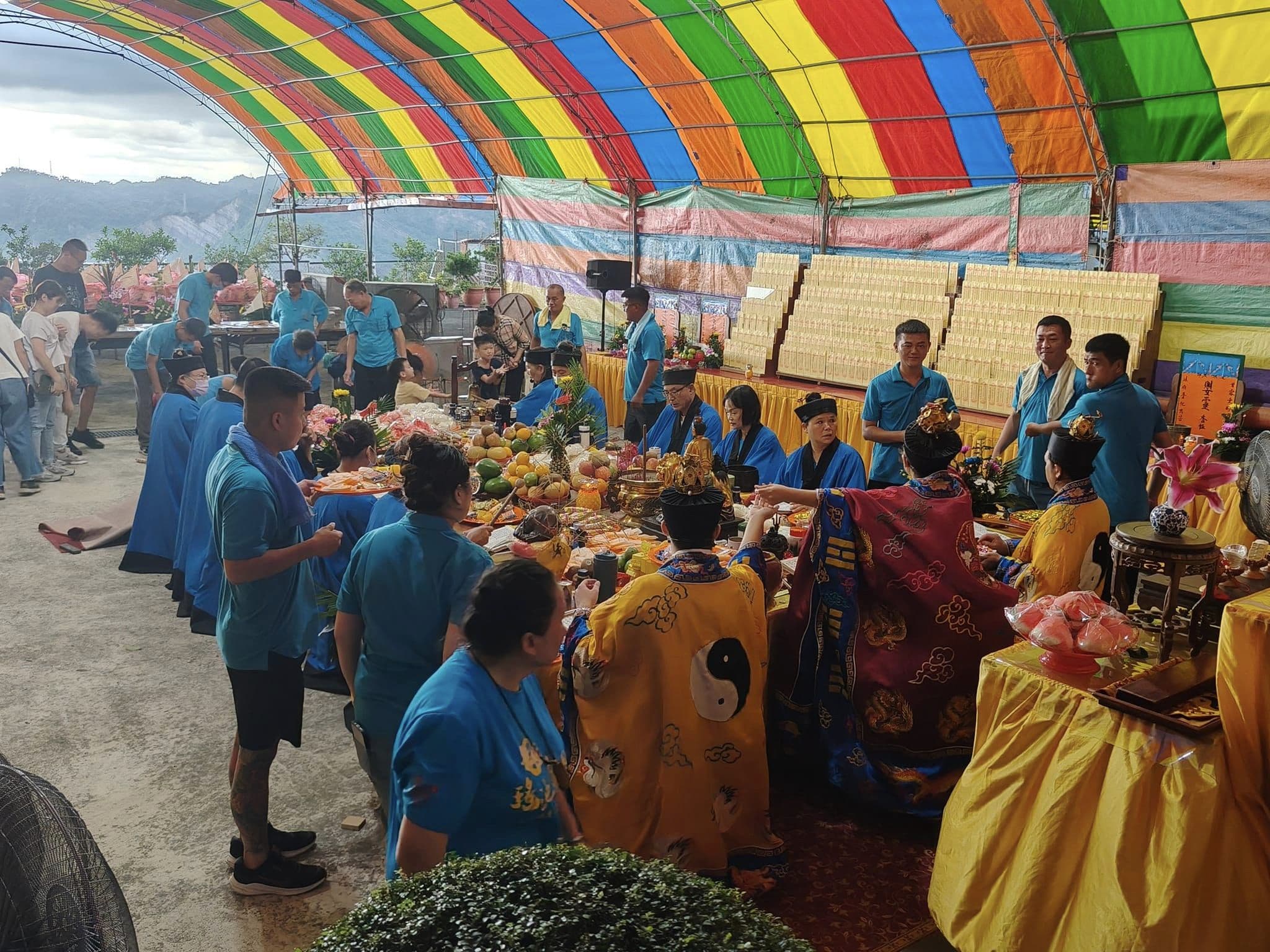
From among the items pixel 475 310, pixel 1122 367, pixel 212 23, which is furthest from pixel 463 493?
pixel 212 23

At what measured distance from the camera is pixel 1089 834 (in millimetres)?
2668

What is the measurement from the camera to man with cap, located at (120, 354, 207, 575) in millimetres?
6246

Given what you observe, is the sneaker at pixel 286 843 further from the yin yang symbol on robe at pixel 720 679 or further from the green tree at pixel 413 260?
the green tree at pixel 413 260

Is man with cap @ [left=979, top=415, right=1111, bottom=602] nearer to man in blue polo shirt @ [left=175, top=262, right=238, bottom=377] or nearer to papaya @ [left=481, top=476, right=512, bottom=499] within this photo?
papaya @ [left=481, top=476, right=512, bottom=499]

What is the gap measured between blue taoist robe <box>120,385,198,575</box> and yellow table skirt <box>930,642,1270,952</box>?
5.13 metres

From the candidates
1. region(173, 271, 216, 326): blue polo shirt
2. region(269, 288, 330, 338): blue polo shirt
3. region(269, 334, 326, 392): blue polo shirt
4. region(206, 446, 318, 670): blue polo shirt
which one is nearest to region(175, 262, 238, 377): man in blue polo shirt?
region(173, 271, 216, 326): blue polo shirt

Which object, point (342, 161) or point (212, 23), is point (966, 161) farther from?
point (342, 161)

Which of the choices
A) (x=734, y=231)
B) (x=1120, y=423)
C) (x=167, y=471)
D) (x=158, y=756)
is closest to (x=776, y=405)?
(x=734, y=231)

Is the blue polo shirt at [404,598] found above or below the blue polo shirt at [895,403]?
below

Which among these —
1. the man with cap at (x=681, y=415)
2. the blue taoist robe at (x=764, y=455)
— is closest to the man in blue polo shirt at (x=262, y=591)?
the blue taoist robe at (x=764, y=455)

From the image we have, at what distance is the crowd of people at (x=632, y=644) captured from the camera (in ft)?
6.70

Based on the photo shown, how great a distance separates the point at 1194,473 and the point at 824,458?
7.78 feet

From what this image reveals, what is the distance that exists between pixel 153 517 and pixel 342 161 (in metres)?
16.9

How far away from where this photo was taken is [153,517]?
647 cm
